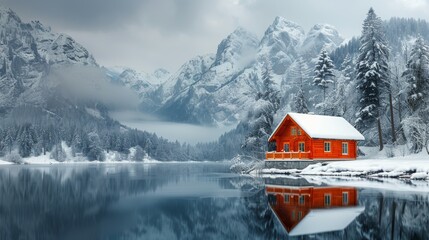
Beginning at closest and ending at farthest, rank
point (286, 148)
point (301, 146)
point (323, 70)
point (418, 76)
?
point (418, 76) < point (301, 146) < point (286, 148) < point (323, 70)

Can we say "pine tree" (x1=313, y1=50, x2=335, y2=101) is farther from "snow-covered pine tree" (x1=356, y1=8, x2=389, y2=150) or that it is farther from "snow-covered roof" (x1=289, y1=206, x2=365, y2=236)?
"snow-covered roof" (x1=289, y1=206, x2=365, y2=236)

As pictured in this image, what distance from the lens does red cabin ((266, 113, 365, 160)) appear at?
2345 inches

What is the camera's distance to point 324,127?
62.2 metres

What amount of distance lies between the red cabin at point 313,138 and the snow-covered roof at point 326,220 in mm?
36355

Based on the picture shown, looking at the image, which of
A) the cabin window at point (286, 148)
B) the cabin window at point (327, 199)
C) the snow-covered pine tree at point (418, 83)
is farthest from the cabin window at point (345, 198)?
the cabin window at point (286, 148)

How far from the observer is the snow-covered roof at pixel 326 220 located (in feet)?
58.3

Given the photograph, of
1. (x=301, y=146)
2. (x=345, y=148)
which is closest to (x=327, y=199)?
(x=301, y=146)

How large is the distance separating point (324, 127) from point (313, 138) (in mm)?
4311

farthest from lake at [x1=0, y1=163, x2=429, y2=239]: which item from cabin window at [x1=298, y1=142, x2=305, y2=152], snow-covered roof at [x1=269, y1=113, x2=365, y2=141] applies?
cabin window at [x1=298, y1=142, x2=305, y2=152]

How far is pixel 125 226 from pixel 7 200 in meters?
15.5

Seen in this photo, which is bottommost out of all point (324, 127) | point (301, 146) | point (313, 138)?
point (301, 146)

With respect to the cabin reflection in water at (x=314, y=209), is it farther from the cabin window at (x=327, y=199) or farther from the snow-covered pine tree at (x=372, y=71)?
the snow-covered pine tree at (x=372, y=71)

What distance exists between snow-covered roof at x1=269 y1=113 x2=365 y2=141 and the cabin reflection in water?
28.1 meters

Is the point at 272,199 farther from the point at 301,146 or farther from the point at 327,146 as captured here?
the point at 327,146
